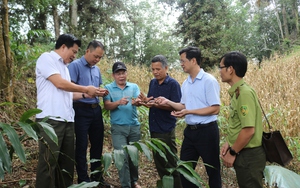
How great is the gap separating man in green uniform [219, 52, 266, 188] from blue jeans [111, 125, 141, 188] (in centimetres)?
130

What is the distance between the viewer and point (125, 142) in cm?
315

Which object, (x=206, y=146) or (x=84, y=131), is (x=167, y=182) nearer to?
(x=206, y=146)

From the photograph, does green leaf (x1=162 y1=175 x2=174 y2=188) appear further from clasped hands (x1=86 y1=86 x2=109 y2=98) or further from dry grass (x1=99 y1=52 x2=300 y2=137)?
dry grass (x1=99 y1=52 x2=300 y2=137)

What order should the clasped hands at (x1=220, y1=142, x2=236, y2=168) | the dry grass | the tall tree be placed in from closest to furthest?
the clasped hands at (x1=220, y1=142, x2=236, y2=168)
the dry grass
the tall tree

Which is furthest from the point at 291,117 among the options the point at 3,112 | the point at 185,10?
the point at 185,10

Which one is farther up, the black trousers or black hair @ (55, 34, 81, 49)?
black hair @ (55, 34, 81, 49)

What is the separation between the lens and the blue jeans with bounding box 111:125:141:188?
9.94 ft

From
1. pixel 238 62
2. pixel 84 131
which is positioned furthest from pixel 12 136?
pixel 84 131

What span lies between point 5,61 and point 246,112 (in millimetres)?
Result: 3083

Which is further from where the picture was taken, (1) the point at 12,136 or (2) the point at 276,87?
(2) the point at 276,87

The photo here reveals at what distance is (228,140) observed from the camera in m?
2.21

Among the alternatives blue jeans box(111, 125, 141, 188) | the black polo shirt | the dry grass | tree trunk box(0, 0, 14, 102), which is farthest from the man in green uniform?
tree trunk box(0, 0, 14, 102)

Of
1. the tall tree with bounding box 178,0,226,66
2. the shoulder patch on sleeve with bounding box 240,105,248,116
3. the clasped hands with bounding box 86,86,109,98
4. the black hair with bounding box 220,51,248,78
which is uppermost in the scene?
the tall tree with bounding box 178,0,226,66

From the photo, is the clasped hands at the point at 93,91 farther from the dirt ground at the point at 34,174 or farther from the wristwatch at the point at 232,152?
the wristwatch at the point at 232,152
